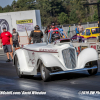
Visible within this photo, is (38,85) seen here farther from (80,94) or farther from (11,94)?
(80,94)

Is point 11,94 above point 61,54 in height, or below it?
below

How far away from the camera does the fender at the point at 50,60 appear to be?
824 centimetres

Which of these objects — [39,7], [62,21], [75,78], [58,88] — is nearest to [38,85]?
[58,88]

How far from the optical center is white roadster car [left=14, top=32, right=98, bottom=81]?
838 cm

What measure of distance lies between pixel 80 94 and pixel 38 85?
1809 millimetres

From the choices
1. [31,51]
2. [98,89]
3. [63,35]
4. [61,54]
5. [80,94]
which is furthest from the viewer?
[63,35]

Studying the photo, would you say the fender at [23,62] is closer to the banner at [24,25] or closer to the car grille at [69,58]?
the car grille at [69,58]

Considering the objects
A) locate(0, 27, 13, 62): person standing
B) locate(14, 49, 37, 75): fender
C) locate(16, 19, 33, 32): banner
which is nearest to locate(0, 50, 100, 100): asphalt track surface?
locate(14, 49, 37, 75): fender

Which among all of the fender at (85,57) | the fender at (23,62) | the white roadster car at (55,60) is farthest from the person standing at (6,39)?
the fender at (85,57)

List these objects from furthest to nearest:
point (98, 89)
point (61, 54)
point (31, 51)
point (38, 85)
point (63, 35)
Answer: point (63, 35) < point (31, 51) < point (61, 54) < point (38, 85) < point (98, 89)

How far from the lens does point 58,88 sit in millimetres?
7336

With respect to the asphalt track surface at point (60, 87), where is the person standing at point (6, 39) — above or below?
above

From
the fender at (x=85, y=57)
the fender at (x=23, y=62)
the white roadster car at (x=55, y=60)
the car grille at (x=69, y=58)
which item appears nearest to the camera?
the white roadster car at (x=55, y=60)

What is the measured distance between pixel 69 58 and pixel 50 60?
66 cm
